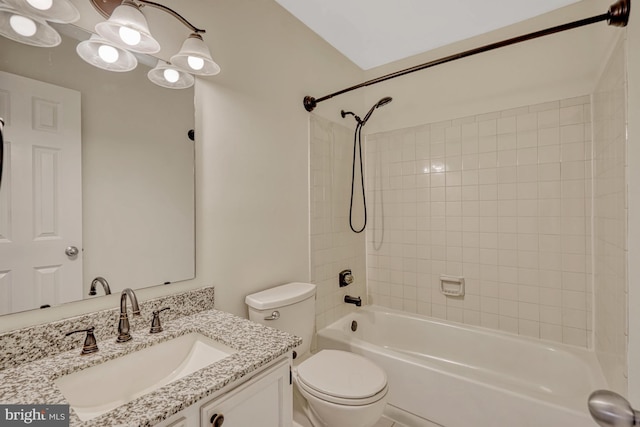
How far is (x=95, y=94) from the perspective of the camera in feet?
3.54

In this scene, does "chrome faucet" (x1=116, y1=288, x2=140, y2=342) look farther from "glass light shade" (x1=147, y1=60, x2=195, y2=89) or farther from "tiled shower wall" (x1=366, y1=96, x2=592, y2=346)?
"tiled shower wall" (x1=366, y1=96, x2=592, y2=346)

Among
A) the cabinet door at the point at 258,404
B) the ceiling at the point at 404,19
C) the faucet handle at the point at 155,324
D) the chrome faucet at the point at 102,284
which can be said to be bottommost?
the cabinet door at the point at 258,404

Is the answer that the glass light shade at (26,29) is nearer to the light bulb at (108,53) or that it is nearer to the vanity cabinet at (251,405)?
the light bulb at (108,53)

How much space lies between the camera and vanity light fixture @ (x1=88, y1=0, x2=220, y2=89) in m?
0.99

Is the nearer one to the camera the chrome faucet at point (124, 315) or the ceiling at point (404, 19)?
the chrome faucet at point (124, 315)

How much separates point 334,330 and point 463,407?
88 centimetres

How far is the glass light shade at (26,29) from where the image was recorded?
87 cm

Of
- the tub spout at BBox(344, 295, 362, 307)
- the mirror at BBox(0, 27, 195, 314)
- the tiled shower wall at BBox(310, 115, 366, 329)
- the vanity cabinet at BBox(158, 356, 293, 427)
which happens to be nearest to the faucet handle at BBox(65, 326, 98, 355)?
the mirror at BBox(0, 27, 195, 314)

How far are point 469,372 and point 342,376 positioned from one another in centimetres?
70

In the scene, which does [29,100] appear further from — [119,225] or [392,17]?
[392,17]

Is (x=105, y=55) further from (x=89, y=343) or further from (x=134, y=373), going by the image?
(x=134, y=373)

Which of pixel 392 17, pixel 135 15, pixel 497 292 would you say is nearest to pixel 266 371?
pixel 135 15

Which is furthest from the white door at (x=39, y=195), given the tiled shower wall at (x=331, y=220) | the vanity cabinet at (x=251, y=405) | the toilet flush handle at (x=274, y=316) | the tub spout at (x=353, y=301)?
the tub spout at (x=353, y=301)

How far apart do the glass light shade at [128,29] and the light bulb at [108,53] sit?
1.1 inches
